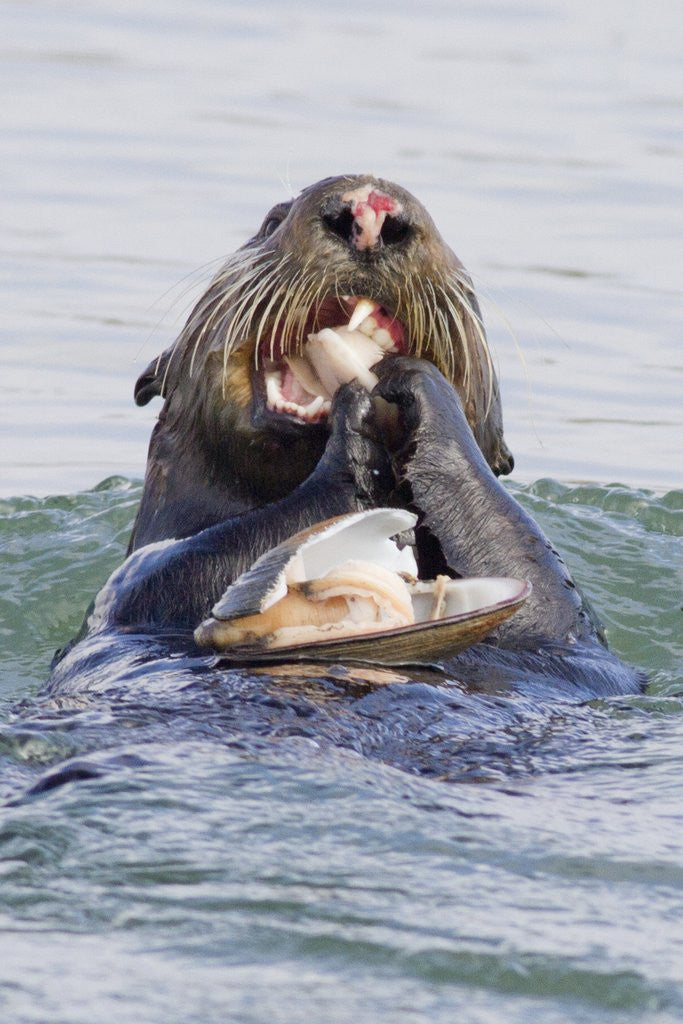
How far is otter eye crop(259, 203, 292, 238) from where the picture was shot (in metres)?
4.50

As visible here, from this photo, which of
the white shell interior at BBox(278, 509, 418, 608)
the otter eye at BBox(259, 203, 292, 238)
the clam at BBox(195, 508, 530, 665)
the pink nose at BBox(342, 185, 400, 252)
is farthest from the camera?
the otter eye at BBox(259, 203, 292, 238)

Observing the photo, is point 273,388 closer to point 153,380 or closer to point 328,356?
point 328,356

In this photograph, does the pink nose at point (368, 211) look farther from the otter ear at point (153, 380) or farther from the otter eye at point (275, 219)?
the otter ear at point (153, 380)

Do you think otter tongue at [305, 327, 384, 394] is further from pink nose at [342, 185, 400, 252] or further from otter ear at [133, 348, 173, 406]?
otter ear at [133, 348, 173, 406]

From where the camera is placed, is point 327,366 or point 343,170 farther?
point 343,170

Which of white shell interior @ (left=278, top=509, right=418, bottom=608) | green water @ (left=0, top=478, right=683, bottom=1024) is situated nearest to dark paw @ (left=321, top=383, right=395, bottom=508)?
white shell interior @ (left=278, top=509, right=418, bottom=608)

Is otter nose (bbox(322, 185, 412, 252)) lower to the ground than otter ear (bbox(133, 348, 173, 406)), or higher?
higher

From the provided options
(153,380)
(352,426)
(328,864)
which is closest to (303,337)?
(352,426)

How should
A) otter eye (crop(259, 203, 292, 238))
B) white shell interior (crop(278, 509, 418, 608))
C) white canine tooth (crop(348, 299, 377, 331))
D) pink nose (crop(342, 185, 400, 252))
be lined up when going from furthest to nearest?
1. otter eye (crop(259, 203, 292, 238))
2. white canine tooth (crop(348, 299, 377, 331))
3. pink nose (crop(342, 185, 400, 252))
4. white shell interior (crop(278, 509, 418, 608))

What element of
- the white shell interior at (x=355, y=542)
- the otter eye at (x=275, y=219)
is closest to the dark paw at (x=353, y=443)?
the white shell interior at (x=355, y=542)

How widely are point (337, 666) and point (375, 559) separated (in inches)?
10.6

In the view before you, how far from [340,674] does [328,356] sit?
2.99 ft

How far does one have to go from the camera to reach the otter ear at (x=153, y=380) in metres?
4.84

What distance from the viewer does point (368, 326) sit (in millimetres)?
4359
